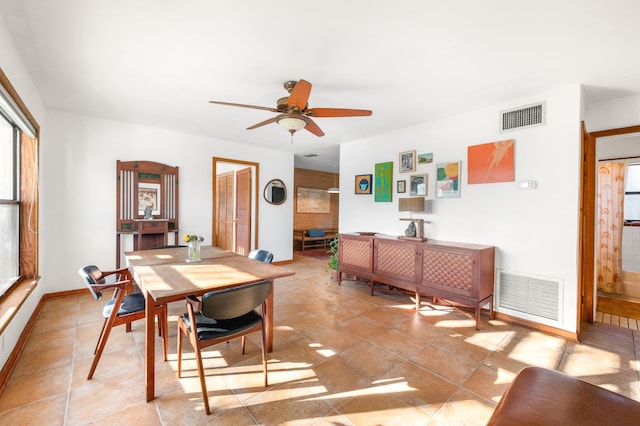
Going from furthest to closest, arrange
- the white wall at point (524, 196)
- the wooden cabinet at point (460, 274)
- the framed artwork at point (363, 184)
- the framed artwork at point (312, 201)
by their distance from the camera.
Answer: the framed artwork at point (312, 201), the framed artwork at point (363, 184), the wooden cabinet at point (460, 274), the white wall at point (524, 196)

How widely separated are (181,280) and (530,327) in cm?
361

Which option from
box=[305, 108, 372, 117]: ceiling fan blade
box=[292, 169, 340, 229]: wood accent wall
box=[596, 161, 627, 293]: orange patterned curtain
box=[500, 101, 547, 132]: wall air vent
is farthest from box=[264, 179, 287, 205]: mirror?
box=[596, 161, 627, 293]: orange patterned curtain

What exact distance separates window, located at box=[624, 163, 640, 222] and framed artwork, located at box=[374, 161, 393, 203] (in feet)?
12.4

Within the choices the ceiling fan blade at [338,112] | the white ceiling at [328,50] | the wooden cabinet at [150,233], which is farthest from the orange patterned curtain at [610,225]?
the wooden cabinet at [150,233]

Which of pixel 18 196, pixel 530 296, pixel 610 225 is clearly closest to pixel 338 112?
pixel 530 296

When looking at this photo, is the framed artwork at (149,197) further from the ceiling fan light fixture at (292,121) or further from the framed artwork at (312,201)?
the framed artwork at (312,201)

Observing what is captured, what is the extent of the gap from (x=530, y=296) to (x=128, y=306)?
406cm

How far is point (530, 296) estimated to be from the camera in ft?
10.3

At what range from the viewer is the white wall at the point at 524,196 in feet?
9.44

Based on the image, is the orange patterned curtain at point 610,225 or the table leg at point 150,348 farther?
the orange patterned curtain at point 610,225

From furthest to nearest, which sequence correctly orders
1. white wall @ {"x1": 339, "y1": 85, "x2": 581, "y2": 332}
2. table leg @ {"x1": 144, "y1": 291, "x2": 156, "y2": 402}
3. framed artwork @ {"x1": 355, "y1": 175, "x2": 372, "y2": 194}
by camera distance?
1. framed artwork @ {"x1": 355, "y1": 175, "x2": 372, "y2": 194}
2. white wall @ {"x1": 339, "y1": 85, "x2": 581, "y2": 332}
3. table leg @ {"x1": 144, "y1": 291, "x2": 156, "y2": 402}

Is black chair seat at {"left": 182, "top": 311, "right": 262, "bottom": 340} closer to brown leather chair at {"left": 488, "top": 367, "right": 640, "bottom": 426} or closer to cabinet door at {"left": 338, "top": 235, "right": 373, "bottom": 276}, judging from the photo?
brown leather chair at {"left": 488, "top": 367, "right": 640, "bottom": 426}

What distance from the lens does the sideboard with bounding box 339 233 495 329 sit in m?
3.11

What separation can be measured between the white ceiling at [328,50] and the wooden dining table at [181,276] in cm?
Result: 184
